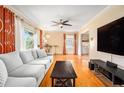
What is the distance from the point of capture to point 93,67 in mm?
4973

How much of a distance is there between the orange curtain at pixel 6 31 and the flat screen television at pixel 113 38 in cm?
305

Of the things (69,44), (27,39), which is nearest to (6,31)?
(27,39)

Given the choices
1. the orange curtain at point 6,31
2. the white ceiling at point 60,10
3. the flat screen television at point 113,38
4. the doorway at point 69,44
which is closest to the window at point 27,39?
the white ceiling at point 60,10

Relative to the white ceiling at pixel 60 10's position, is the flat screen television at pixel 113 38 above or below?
below

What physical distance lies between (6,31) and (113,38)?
3.08 metres

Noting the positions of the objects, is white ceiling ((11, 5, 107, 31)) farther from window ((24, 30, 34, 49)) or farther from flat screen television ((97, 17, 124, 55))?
window ((24, 30, 34, 49))

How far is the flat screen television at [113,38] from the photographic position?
300cm

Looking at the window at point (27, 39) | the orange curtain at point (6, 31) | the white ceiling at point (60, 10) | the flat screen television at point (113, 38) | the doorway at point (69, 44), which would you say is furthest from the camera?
the doorway at point (69, 44)

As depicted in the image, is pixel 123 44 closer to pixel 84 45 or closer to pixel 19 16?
pixel 19 16

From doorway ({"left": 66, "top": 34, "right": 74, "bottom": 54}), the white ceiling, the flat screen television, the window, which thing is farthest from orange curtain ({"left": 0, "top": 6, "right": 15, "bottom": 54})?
doorway ({"left": 66, "top": 34, "right": 74, "bottom": 54})

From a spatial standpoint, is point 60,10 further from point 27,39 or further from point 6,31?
point 27,39

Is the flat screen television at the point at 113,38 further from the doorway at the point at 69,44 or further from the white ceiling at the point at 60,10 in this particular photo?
the doorway at the point at 69,44
